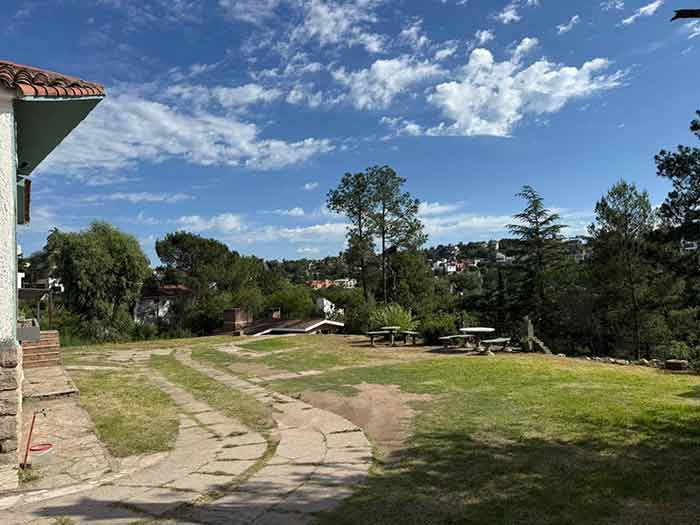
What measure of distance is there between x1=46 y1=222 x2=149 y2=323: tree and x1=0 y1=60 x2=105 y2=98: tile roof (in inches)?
989

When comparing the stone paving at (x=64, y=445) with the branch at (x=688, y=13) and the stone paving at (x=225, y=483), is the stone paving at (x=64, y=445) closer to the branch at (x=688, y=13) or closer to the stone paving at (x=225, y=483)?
the stone paving at (x=225, y=483)

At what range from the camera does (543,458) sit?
13.0 feet

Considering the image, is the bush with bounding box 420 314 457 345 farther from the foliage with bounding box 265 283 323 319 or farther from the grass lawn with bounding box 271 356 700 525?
the foliage with bounding box 265 283 323 319

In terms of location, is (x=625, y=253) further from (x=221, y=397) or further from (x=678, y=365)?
(x=221, y=397)

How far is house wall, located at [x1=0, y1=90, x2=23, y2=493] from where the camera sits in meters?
4.20

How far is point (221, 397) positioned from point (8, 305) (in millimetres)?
3340

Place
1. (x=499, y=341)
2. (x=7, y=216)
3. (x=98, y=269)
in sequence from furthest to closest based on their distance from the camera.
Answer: (x=98, y=269), (x=499, y=341), (x=7, y=216)

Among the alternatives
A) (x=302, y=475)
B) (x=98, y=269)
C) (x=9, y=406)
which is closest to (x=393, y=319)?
(x=302, y=475)

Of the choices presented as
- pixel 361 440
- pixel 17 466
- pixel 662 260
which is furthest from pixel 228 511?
pixel 662 260

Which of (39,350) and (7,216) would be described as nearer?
(7,216)

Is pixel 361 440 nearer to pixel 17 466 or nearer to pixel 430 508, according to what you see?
pixel 430 508

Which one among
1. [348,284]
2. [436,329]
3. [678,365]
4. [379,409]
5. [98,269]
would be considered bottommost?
[678,365]

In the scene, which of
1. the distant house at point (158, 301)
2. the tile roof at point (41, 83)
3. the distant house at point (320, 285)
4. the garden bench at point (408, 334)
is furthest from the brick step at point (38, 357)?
the distant house at point (158, 301)

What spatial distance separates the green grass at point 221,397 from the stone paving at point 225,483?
362 mm
